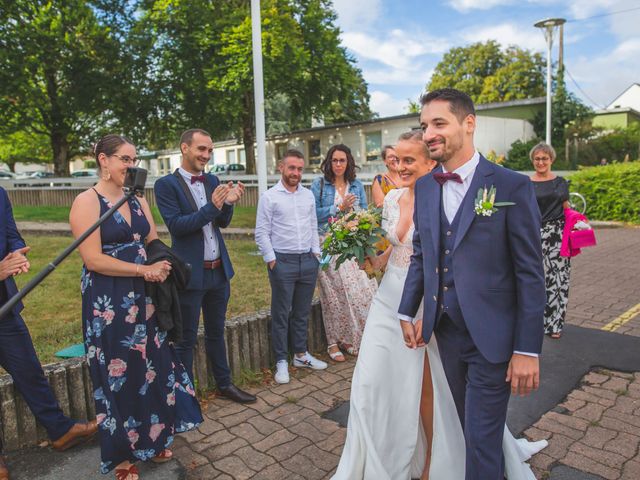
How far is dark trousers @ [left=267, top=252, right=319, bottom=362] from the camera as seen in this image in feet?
16.6

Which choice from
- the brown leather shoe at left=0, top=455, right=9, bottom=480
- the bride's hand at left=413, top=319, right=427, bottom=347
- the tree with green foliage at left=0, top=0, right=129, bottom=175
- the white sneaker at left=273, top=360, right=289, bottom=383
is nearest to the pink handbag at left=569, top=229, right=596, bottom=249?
the white sneaker at left=273, top=360, right=289, bottom=383

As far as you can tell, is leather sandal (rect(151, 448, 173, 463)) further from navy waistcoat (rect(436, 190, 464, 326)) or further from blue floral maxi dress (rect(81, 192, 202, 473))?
navy waistcoat (rect(436, 190, 464, 326))

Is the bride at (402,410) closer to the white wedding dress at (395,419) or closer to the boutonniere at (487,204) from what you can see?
the white wedding dress at (395,419)

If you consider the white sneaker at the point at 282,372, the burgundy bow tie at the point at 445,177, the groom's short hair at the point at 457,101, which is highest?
the groom's short hair at the point at 457,101

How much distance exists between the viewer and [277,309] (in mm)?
5086

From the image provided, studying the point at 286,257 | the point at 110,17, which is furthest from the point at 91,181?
the point at 286,257

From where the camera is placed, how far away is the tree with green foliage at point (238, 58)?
19953 mm

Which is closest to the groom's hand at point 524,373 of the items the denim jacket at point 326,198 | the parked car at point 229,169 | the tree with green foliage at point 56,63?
the denim jacket at point 326,198

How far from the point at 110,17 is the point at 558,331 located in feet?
78.5

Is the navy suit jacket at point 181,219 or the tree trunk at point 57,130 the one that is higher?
the tree trunk at point 57,130

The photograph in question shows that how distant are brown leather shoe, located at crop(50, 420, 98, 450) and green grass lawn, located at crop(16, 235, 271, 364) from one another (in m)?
1.41

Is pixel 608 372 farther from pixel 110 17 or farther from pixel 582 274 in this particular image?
pixel 110 17

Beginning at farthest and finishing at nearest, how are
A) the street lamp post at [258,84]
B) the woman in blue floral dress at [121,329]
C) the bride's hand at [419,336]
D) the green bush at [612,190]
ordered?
the green bush at [612,190], the street lamp post at [258,84], the woman in blue floral dress at [121,329], the bride's hand at [419,336]

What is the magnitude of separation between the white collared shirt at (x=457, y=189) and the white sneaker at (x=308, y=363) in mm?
3031
